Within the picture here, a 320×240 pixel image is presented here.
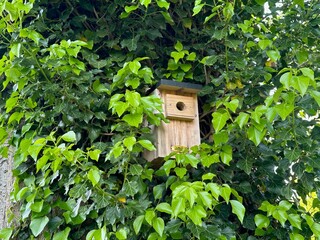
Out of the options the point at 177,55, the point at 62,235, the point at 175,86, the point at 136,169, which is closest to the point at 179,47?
the point at 177,55

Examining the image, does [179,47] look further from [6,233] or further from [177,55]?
[6,233]

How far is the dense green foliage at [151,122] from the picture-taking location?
1509mm

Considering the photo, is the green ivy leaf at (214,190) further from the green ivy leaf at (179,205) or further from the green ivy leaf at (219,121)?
the green ivy leaf at (219,121)

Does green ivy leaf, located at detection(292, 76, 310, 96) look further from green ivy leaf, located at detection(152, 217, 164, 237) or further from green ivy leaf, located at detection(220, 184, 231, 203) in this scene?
green ivy leaf, located at detection(152, 217, 164, 237)

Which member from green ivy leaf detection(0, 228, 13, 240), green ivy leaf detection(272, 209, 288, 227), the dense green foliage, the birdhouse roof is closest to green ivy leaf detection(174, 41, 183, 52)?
the dense green foliage

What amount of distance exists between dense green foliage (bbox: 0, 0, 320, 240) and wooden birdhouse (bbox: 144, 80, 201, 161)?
0.06m

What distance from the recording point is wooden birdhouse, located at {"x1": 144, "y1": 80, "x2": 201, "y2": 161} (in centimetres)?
169

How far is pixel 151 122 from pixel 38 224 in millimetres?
614

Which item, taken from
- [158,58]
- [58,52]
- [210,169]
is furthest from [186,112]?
[58,52]

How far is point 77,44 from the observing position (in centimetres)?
162

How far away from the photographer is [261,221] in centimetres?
166

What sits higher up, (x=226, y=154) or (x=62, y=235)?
(x=226, y=154)

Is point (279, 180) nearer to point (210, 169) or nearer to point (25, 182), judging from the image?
point (210, 169)

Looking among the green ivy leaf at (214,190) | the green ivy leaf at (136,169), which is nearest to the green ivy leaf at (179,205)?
the green ivy leaf at (214,190)
